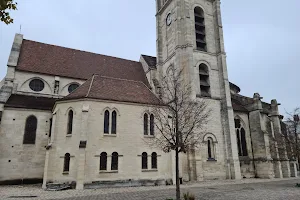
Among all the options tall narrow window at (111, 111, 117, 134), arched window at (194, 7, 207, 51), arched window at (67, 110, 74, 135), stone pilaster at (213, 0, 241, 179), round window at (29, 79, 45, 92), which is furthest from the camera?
arched window at (194, 7, 207, 51)

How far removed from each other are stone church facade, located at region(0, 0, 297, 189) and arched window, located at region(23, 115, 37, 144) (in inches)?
3.1

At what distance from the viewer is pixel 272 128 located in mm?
28156

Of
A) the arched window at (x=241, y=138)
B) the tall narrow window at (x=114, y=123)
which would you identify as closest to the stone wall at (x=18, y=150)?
the tall narrow window at (x=114, y=123)

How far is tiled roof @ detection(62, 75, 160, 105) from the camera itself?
1850 cm

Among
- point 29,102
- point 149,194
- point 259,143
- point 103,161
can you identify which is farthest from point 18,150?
point 259,143

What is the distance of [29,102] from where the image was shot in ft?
70.3

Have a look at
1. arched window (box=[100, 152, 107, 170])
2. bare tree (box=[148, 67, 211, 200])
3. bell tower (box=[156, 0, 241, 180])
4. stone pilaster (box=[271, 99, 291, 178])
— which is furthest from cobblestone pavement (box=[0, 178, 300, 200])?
stone pilaster (box=[271, 99, 291, 178])

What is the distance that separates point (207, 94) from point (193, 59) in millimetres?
4249

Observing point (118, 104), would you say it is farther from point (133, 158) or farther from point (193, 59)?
point (193, 59)

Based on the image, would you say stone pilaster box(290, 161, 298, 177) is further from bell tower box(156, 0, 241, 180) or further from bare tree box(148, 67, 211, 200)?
bare tree box(148, 67, 211, 200)

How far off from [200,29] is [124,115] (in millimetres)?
16271

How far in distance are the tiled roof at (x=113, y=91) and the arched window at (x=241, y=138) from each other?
1210cm

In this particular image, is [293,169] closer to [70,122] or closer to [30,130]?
[70,122]

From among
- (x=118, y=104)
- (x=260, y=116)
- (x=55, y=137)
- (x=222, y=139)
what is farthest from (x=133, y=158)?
(x=260, y=116)
